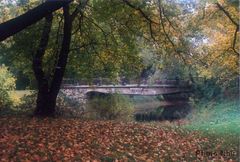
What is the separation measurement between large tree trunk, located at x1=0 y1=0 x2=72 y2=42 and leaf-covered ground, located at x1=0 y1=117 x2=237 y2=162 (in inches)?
103

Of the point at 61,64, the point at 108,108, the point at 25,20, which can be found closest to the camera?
the point at 25,20

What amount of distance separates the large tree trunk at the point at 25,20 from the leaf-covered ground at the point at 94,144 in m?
2.61

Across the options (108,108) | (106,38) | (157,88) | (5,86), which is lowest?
Answer: (108,108)

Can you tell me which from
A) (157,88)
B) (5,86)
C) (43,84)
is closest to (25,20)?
(43,84)

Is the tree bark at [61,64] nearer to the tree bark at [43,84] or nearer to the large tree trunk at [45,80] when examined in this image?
the large tree trunk at [45,80]

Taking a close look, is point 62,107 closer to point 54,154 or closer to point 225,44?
point 225,44

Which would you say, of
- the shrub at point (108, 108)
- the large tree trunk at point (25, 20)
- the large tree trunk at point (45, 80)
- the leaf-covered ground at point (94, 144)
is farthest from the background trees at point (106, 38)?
the large tree trunk at point (25, 20)

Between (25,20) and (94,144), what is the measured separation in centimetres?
350

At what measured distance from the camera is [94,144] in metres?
9.64

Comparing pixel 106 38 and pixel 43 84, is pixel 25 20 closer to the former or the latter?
pixel 43 84

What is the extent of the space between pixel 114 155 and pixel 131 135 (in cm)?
319

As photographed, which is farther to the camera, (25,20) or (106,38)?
(106,38)

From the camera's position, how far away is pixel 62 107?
68.3 feet

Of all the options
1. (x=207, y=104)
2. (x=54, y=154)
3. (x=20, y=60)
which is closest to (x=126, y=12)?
(x=20, y=60)
